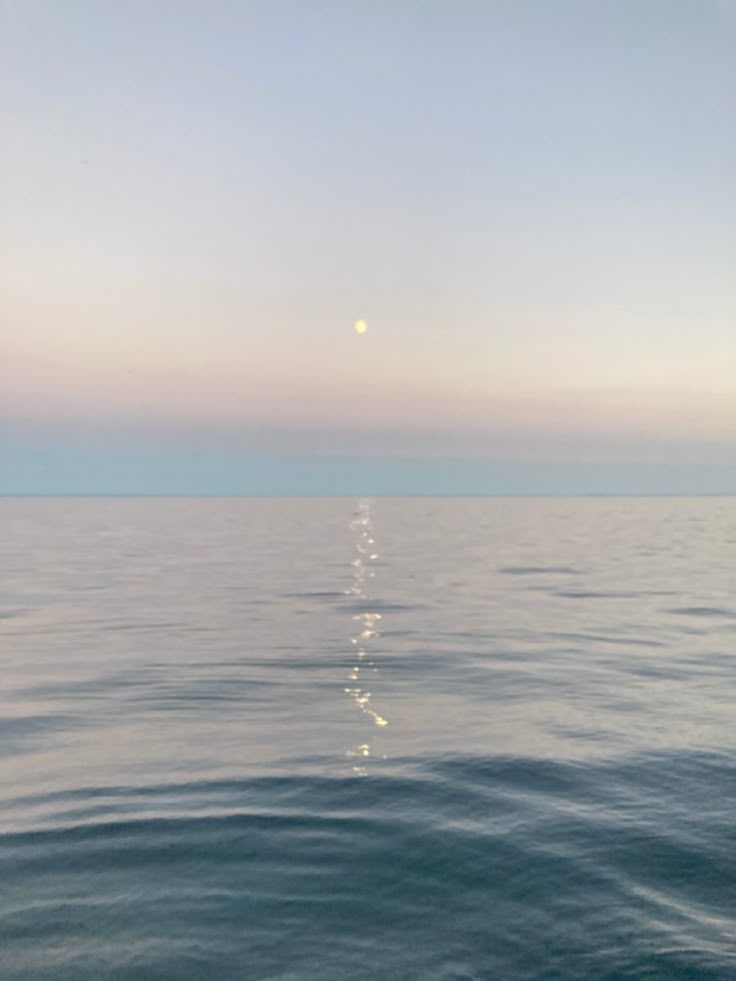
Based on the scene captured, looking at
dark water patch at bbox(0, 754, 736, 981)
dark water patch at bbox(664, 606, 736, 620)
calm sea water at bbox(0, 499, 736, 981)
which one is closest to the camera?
dark water patch at bbox(0, 754, 736, 981)

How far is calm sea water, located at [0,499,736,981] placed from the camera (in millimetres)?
7039

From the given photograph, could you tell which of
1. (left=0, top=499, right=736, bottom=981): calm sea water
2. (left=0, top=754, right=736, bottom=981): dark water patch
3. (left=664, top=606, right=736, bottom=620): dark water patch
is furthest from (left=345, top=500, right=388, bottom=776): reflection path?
(left=664, top=606, right=736, bottom=620): dark water patch

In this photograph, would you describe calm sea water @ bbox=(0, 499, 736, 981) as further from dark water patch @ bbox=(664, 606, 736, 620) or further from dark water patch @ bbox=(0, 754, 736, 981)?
dark water patch @ bbox=(664, 606, 736, 620)

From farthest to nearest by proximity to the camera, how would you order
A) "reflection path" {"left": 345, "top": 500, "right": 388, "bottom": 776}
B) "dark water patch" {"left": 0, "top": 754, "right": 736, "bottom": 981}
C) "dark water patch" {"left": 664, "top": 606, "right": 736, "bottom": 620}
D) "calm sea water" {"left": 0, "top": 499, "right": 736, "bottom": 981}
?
1. "dark water patch" {"left": 664, "top": 606, "right": 736, "bottom": 620}
2. "reflection path" {"left": 345, "top": 500, "right": 388, "bottom": 776}
3. "calm sea water" {"left": 0, "top": 499, "right": 736, "bottom": 981}
4. "dark water patch" {"left": 0, "top": 754, "right": 736, "bottom": 981}

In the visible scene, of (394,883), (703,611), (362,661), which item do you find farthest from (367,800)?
(703,611)

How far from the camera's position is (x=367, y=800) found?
10.6 m

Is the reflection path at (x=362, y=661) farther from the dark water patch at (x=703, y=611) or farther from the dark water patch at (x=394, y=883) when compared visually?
the dark water patch at (x=703, y=611)

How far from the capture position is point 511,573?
4475 centimetres

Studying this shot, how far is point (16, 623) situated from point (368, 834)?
20.8 meters

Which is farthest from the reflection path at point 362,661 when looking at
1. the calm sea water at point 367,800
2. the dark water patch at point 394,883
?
the dark water patch at point 394,883

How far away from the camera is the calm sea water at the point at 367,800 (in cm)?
704

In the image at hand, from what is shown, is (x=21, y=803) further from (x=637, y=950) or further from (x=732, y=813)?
(x=732, y=813)

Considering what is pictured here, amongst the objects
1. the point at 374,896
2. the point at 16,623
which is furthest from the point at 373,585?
the point at 374,896

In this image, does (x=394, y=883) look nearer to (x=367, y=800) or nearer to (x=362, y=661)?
(x=367, y=800)
